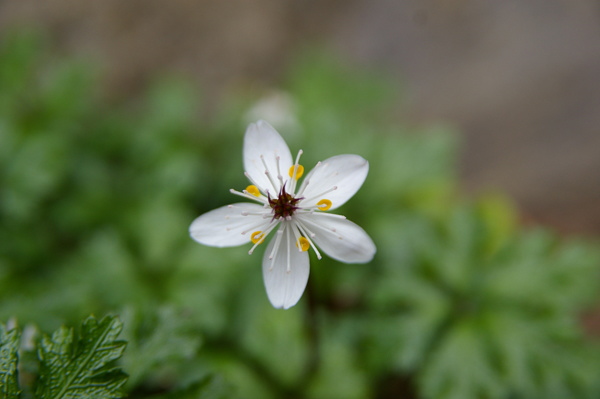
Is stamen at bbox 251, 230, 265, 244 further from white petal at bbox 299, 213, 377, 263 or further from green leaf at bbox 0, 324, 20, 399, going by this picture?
green leaf at bbox 0, 324, 20, 399

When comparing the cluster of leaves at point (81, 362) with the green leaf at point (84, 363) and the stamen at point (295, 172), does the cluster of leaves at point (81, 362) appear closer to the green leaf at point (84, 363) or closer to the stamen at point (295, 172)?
the green leaf at point (84, 363)

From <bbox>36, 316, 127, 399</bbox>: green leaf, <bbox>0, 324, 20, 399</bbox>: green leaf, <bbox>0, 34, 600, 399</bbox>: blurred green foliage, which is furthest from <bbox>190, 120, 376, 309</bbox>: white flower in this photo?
<bbox>0, 324, 20, 399</bbox>: green leaf

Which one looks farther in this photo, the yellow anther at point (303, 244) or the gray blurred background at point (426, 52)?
the gray blurred background at point (426, 52)

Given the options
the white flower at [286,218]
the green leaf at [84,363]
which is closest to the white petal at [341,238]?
the white flower at [286,218]

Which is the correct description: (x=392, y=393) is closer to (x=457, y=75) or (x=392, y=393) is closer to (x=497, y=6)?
(x=457, y=75)

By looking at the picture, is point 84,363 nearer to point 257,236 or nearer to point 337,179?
point 257,236

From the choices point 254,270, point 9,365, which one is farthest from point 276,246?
point 254,270
